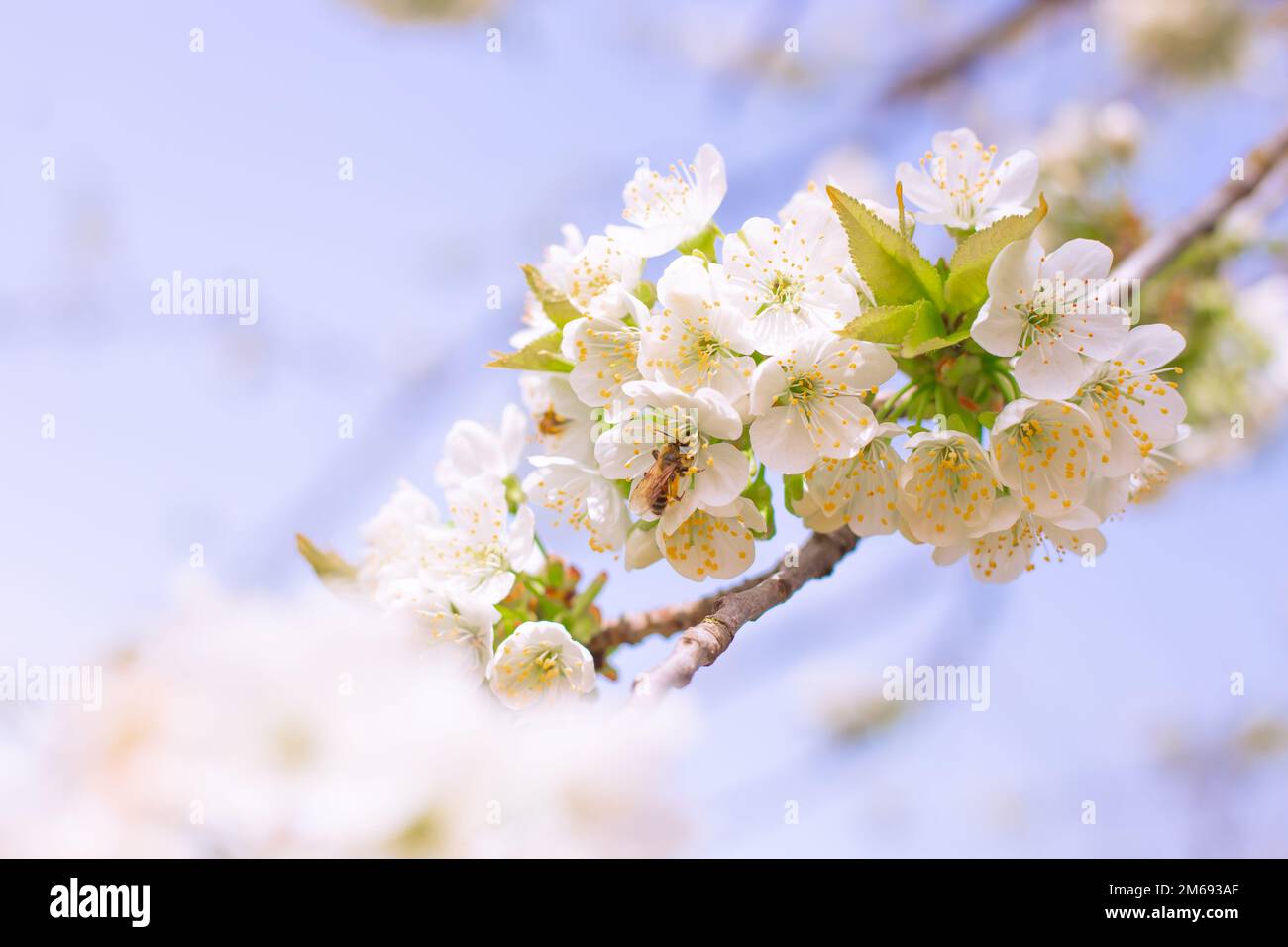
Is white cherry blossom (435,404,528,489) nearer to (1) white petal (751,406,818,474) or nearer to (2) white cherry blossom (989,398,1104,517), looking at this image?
(1) white petal (751,406,818,474)

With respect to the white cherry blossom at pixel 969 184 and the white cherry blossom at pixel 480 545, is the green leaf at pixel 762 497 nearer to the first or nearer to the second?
the white cherry blossom at pixel 480 545

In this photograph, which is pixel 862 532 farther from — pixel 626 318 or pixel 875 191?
pixel 875 191

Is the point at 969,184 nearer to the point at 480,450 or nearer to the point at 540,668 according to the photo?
the point at 480,450

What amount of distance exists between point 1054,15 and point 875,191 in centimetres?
281

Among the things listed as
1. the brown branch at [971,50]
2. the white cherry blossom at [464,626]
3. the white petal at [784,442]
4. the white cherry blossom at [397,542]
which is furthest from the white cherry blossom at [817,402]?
the brown branch at [971,50]

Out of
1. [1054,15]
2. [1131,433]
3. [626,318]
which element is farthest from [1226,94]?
[626,318]

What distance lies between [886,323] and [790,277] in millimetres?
151

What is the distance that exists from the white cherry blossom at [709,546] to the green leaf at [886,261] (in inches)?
13.3

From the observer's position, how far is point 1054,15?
3.65 m

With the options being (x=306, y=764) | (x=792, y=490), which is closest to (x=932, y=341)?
(x=792, y=490)

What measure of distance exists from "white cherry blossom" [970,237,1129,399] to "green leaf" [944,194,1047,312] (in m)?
0.02

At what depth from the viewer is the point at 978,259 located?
117 centimetres

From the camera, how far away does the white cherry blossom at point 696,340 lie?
1170 mm

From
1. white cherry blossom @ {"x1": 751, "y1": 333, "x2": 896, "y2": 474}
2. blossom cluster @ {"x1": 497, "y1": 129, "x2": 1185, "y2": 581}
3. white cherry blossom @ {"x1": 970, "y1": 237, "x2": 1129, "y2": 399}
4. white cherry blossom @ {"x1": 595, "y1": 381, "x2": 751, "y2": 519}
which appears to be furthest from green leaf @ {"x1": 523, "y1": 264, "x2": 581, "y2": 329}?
white cherry blossom @ {"x1": 970, "y1": 237, "x2": 1129, "y2": 399}
